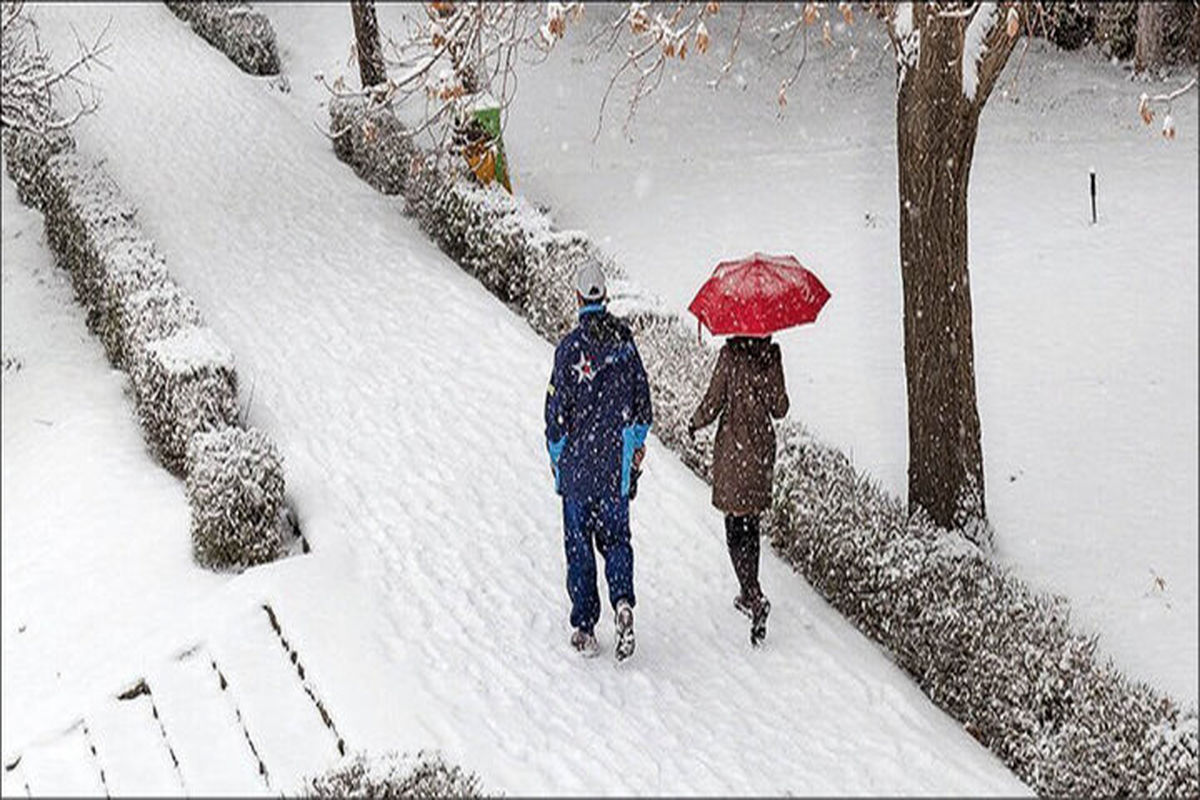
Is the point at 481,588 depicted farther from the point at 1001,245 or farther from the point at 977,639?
the point at 1001,245

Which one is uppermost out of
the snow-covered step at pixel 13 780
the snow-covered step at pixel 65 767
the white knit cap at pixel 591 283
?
the white knit cap at pixel 591 283

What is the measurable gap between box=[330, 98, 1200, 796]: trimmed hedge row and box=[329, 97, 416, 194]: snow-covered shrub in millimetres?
5887

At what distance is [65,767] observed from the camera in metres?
6.43

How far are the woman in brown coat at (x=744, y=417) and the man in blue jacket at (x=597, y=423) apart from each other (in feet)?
1.44

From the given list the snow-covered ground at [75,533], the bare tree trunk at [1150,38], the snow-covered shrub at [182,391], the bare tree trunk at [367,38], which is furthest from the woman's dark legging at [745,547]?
the bare tree trunk at [1150,38]

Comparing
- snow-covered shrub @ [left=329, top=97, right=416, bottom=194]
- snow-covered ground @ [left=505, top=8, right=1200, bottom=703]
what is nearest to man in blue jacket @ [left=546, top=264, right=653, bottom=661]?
snow-covered ground @ [left=505, top=8, right=1200, bottom=703]

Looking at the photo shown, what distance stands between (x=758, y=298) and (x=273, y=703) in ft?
10.3

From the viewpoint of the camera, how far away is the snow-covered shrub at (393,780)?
5.62m

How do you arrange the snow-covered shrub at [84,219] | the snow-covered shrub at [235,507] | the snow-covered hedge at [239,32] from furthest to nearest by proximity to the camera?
the snow-covered hedge at [239,32], the snow-covered shrub at [84,219], the snow-covered shrub at [235,507]

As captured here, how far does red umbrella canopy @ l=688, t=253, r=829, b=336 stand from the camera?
279 inches

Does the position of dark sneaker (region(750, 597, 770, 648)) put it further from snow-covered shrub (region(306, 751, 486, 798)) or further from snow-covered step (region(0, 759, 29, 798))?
snow-covered step (region(0, 759, 29, 798))

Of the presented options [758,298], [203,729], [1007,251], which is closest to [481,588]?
[203,729]

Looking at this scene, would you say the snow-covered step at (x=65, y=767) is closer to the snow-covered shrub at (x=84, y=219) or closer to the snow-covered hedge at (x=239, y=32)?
the snow-covered shrub at (x=84, y=219)

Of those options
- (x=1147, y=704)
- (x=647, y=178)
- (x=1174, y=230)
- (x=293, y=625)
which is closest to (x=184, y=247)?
(x=647, y=178)
